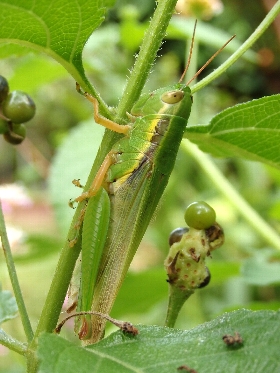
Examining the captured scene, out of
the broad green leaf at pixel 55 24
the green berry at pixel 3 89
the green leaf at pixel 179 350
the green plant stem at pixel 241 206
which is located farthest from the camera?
the green plant stem at pixel 241 206

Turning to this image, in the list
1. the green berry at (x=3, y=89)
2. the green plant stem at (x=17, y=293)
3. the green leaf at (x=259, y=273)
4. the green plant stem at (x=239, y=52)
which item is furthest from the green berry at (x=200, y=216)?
the green leaf at (x=259, y=273)

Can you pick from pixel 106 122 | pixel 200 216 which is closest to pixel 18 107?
pixel 106 122

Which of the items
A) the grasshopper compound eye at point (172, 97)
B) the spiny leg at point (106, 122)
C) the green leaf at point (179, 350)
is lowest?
the green leaf at point (179, 350)

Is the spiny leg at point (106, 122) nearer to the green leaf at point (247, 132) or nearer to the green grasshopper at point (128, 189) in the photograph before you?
the green grasshopper at point (128, 189)

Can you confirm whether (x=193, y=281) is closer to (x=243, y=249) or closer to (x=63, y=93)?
(x=243, y=249)

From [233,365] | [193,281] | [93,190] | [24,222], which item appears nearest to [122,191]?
[93,190]

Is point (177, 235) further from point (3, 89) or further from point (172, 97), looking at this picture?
point (3, 89)
